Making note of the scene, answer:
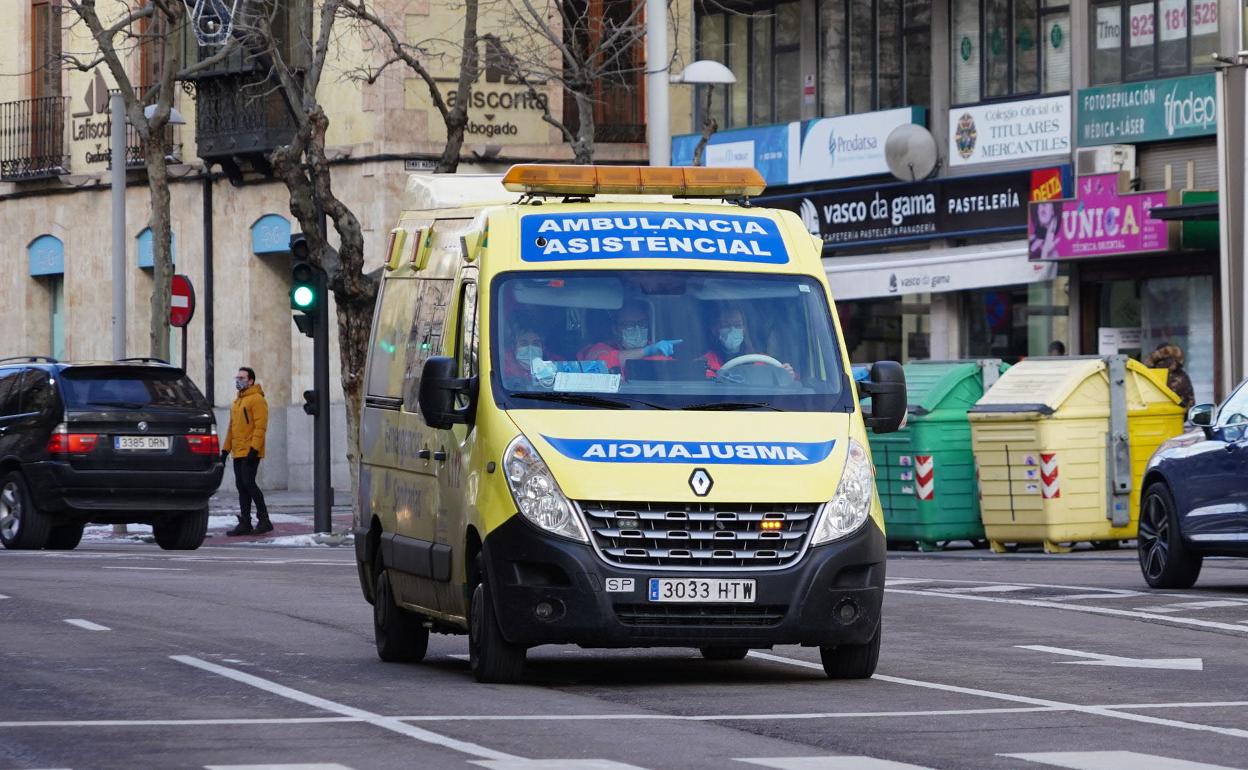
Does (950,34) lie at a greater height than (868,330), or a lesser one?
greater

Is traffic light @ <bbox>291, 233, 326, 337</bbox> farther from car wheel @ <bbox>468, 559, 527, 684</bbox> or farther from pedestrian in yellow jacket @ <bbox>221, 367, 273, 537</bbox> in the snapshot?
car wheel @ <bbox>468, 559, 527, 684</bbox>

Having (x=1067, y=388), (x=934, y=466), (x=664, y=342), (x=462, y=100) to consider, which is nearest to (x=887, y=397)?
(x=664, y=342)

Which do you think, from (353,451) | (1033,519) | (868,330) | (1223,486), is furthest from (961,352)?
(1223,486)

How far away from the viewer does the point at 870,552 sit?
12.4 metres

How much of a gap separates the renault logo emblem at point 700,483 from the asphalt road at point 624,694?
2.90 ft

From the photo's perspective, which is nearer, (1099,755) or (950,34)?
(1099,755)

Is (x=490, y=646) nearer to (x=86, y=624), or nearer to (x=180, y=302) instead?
(x=86, y=624)

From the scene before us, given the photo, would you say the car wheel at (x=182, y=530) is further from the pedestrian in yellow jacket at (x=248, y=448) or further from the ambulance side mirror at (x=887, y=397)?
the ambulance side mirror at (x=887, y=397)

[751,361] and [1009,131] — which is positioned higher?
[1009,131]

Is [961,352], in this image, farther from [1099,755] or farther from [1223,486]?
[1099,755]

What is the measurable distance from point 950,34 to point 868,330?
14.8ft

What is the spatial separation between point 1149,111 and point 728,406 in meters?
21.8

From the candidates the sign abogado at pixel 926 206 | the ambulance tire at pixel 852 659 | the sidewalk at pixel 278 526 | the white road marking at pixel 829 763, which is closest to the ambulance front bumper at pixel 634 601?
the ambulance tire at pixel 852 659

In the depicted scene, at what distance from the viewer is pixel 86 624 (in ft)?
53.7
